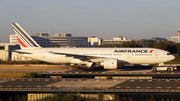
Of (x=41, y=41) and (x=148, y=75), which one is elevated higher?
(x=41, y=41)

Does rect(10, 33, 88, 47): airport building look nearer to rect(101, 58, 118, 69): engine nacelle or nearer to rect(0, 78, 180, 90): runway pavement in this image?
rect(101, 58, 118, 69): engine nacelle

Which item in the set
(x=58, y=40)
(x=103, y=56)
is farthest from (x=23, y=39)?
(x=58, y=40)

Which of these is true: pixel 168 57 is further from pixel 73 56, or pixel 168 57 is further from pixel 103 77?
pixel 73 56

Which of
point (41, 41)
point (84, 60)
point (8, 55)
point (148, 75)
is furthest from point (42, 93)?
point (41, 41)

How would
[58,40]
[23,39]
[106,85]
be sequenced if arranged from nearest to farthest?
1. [106,85]
2. [23,39]
3. [58,40]

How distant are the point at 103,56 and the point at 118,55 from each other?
9.22ft

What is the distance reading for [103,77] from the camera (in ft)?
114

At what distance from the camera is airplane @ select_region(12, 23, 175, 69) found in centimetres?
4116

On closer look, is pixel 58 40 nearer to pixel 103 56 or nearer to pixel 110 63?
pixel 103 56

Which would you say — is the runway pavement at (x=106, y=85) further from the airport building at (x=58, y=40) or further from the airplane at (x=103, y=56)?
the airport building at (x=58, y=40)

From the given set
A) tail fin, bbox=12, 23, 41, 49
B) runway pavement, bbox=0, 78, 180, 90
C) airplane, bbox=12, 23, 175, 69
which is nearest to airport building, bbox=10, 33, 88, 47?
tail fin, bbox=12, 23, 41, 49

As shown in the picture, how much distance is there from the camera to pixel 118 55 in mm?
42344

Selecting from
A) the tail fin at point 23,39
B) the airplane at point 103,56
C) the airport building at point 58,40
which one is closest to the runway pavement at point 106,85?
the airplane at point 103,56

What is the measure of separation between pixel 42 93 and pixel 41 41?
511 ft
